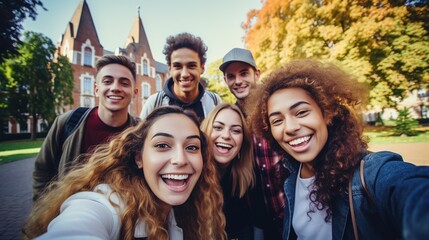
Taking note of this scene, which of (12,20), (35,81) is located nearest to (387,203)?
(12,20)

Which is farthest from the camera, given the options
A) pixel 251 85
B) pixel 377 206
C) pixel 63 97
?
pixel 63 97

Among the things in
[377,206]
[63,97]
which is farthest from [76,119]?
[63,97]

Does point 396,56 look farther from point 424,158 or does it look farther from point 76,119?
point 76,119

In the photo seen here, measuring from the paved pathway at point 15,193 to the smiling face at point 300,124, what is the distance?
208 inches

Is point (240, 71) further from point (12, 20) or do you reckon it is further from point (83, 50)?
point (83, 50)

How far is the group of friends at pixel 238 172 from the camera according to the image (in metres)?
1.42

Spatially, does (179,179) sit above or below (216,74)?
below

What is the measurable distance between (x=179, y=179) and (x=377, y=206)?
1.49 metres

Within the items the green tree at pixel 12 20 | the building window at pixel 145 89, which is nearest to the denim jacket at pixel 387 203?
the green tree at pixel 12 20

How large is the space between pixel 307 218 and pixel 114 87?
112 inches

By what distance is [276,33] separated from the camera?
44.2 ft

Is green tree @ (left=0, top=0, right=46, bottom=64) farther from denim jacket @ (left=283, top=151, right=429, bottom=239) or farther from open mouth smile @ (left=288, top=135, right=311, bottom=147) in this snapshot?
denim jacket @ (left=283, top=151, right=429, bottom=239)

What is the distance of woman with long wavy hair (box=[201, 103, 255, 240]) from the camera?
280 cm

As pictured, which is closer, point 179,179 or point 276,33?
point 179,179
